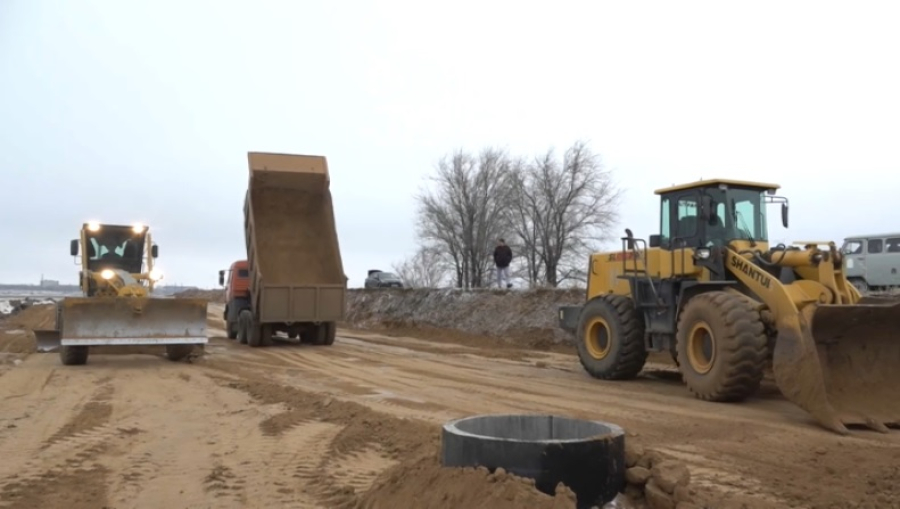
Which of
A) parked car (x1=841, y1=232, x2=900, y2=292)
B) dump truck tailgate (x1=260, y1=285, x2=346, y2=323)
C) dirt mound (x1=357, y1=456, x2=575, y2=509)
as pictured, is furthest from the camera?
parked car (x1=841, y1=232, x2=900, y2=292)

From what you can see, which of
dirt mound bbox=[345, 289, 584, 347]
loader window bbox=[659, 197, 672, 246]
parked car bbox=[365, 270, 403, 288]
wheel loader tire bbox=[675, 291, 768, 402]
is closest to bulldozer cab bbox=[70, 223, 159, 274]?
dirt mound bbox=[345, 289, 584, 347]

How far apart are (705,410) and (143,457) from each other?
605cm

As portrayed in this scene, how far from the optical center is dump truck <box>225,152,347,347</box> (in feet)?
58.1

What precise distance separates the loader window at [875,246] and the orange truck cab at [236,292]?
1954cm

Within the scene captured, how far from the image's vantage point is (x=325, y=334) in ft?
61.1

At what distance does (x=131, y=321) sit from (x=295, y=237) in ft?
18.1

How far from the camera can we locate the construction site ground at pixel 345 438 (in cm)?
536

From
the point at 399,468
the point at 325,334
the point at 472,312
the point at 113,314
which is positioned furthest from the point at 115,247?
the point at 399,468

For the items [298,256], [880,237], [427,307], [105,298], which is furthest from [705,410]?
[880,237]

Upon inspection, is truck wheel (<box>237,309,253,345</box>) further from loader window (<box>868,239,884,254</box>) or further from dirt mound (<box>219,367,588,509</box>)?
loader window (<box>868,239,884,254</box>)

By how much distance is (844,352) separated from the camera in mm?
8445

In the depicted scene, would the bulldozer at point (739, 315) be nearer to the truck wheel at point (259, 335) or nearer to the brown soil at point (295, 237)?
the brown soil at point (295, 237)

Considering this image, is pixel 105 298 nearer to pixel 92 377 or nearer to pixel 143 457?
pixel 92 377

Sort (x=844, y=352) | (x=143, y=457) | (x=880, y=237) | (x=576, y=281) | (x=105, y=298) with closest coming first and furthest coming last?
(x=143, y=457) → (x=844, y=352) → (x=105, y=298) → (x=880, y=237) → (x=576, y=281)
